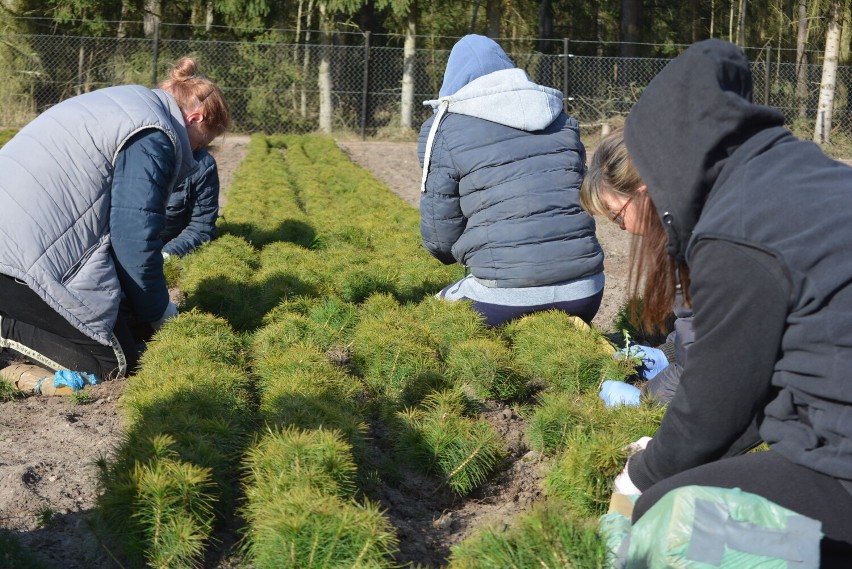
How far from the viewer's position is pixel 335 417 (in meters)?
3.21

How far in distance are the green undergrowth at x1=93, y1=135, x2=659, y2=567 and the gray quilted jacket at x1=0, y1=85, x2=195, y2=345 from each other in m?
0.40

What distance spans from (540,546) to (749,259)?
32.1 inches

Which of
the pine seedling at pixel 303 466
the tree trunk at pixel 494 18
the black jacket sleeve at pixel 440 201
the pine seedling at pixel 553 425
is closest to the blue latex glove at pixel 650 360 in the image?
the pine seedling at pixel 553 425

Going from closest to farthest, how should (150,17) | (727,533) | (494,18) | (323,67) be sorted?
(727,533), (323,67), (494,18), (150,17)

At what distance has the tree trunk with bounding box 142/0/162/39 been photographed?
Result: 84.4 ft

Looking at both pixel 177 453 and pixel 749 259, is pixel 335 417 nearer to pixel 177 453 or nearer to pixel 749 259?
pixel 177 453

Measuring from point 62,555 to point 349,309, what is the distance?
7.94ft

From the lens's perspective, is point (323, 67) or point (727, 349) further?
point (323, 67)

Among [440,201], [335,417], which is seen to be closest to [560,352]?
[440,201]

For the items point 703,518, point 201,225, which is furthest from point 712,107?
point 201,225

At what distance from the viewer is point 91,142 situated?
159 inches

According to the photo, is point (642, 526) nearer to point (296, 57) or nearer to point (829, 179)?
point (829, 179)

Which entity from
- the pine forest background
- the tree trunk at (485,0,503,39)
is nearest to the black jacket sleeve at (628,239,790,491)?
the pine forest background

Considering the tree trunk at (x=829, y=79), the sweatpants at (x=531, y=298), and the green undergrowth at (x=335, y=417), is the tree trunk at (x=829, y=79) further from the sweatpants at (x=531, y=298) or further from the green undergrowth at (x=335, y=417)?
the sweatpants at (x=531, y=298)
